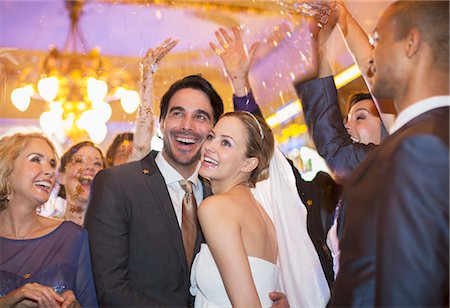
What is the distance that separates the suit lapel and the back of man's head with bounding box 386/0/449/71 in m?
1.11

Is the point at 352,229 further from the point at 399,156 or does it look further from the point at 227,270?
the point at 227,270

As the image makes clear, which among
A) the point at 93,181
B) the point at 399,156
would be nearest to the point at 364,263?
the point at 399,156

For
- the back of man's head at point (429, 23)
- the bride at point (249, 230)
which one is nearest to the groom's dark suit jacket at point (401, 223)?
the back of man's head at point (429, 23)

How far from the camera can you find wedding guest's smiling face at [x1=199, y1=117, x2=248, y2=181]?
6.92 feet

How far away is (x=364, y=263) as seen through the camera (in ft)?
4.18

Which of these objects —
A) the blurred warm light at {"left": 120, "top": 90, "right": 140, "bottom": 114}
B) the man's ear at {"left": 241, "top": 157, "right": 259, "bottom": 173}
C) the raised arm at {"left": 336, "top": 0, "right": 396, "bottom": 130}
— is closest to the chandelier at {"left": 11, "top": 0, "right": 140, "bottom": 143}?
the blurred warm light at {"left": 120, "top": 90, "right": 140, "bottom": 114}

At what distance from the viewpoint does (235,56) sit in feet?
8.00

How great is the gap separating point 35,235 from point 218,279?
67cm

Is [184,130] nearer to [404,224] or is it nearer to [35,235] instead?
[35,235]

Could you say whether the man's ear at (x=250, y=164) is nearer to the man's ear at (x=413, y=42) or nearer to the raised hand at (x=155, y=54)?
the raised hand at (x=155, y=54)

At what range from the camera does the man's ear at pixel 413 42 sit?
1.37 meters

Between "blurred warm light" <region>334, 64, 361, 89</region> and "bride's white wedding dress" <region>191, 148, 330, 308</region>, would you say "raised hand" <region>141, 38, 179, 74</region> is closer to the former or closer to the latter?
"bride's white wedding dress" <region>191, 148, 330, 308</region>

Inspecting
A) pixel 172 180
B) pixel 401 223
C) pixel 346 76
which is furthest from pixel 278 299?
pixel 346 76

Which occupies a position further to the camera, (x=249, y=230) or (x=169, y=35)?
(x=169, y=35)
